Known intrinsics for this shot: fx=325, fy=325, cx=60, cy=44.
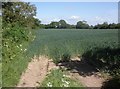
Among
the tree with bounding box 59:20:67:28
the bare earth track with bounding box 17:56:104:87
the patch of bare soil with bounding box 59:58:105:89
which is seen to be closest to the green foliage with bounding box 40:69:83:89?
the bare earth track with bounding box 17:56:104:87

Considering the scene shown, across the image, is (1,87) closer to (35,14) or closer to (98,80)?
(98,80)

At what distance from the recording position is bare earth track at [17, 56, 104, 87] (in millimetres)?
10650

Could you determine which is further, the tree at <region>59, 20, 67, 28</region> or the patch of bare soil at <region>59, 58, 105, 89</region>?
the tree at <region>59, 20, 67, 28</region>

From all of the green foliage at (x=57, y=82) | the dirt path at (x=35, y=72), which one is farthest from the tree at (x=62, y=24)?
the green foliage at (x=57, y=82)

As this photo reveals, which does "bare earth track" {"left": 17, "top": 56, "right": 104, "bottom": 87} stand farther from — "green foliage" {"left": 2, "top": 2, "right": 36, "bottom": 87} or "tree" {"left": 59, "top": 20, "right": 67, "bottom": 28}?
"tree" {"left": 59, "top": 20, "right": 67, "bottom": 28}

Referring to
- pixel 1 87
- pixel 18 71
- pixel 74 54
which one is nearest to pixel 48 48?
pixel 74 54

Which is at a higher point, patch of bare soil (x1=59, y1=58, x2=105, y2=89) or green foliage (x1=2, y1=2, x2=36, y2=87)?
green foliage (x1=2, y1=2, x2=36, y2=87)

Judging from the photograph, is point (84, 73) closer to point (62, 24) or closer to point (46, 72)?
point (46, 72)

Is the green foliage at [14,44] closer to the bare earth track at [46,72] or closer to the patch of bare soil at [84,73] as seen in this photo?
the bare earth track at [46,72]

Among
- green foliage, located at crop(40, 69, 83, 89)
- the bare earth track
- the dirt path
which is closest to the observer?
green foliage, located at crop(40, 69, 83, 89)

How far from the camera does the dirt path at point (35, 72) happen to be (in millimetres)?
10304

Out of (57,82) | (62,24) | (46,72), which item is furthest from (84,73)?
(62,24)

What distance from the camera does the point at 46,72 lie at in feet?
39.6

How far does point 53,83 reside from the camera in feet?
30.8
